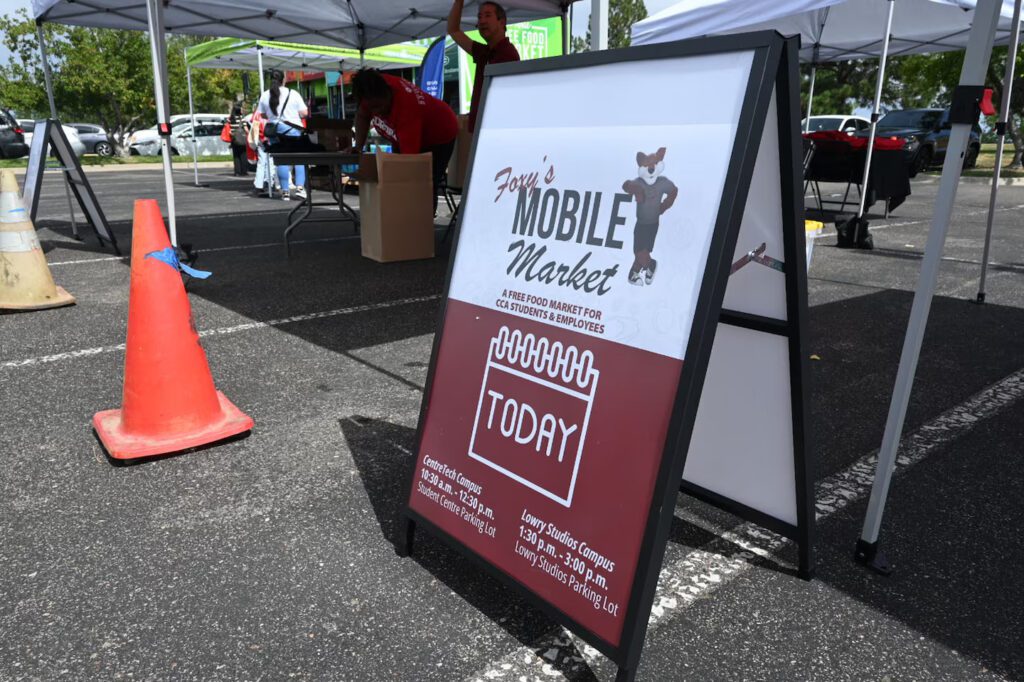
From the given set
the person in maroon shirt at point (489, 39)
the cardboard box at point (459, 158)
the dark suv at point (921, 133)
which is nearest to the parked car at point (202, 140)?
the cardboard box at point (459, 158)

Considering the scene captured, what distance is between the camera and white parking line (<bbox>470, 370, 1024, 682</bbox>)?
1.82m

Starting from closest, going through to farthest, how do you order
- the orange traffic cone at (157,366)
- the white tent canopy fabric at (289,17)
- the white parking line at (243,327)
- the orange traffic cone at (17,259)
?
the orange traffic cone at (157,366) → the white parking line at (243,327) → the orange traffic cone at (17,259) → the white tent canopy fabric at (289,17)

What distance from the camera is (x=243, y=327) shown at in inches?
190

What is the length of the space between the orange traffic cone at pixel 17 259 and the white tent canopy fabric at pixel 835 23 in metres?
5.51

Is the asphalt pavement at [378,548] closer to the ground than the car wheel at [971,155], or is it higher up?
closer to the ground

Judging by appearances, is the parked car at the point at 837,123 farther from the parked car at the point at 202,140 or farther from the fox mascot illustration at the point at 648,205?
the fox mascot illustration at the point at 648,205

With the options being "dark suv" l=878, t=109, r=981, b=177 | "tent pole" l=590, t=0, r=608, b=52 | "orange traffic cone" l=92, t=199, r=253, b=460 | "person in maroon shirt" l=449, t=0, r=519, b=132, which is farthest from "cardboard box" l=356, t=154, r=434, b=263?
"dark suv" l=878, t=109, r=981, b=177

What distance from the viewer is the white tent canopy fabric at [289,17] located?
7.96m

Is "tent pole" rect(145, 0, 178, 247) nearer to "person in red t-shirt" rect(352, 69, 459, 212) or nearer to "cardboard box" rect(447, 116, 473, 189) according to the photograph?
"person in red t-shirt" rect(352, 69, 459, 212)

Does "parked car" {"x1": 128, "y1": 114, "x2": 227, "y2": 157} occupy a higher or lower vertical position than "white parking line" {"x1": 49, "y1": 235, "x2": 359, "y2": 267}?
higher

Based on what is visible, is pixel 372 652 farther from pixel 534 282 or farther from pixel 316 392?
pixel 316 392

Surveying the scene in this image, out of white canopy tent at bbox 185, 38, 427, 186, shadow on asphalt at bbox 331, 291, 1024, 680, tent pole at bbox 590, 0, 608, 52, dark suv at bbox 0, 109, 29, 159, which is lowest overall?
shadow on asphalt at bbox 331, 291, 1024, 680

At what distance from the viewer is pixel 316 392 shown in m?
3.66

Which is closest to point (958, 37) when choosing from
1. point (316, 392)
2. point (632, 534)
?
point (316, 392)
